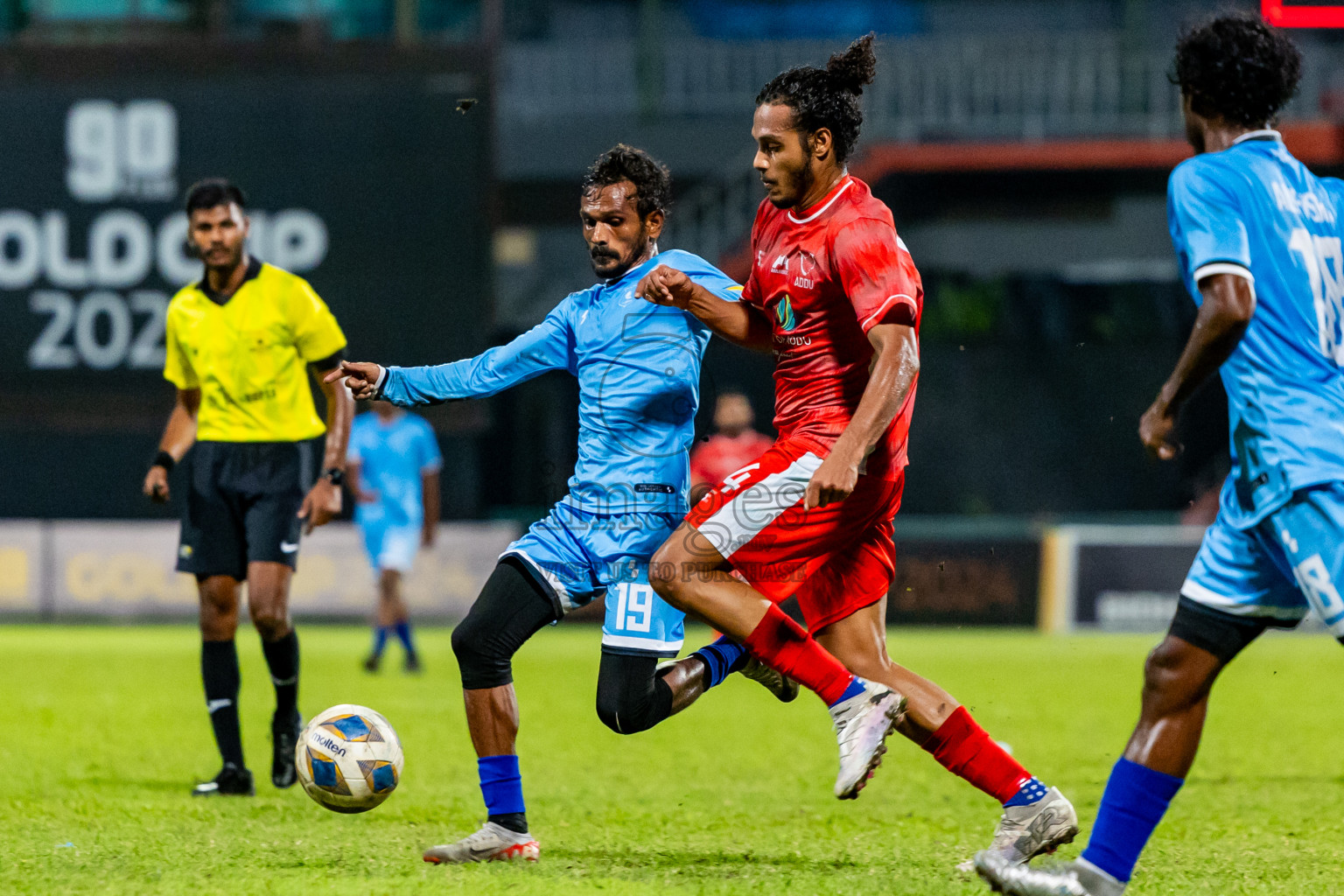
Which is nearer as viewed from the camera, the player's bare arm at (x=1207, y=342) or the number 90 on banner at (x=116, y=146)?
the player's bare arm at (x=1207, y=342)

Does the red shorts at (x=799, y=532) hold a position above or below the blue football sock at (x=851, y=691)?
above

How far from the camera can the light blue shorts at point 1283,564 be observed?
3695 mm

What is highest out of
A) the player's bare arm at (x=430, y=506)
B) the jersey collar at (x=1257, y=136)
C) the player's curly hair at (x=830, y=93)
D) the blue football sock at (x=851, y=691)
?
the player's curly hair at (x=830, y=93)

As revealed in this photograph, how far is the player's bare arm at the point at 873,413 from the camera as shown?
4.34 metres

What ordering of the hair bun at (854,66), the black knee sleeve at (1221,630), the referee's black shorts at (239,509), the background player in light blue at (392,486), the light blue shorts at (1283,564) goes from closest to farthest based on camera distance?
the light blue shorts at (1283,564)
the black knee sleeve at (1221,630)
the hair bun at (854,66)
the referee's black shorts at (239,509)
the background player in light blue at (392,486)

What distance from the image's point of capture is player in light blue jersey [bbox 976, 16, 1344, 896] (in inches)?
148

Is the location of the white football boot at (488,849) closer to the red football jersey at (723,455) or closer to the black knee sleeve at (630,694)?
the black knee sleeve at (630,694)

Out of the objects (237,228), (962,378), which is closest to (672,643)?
(237,228)

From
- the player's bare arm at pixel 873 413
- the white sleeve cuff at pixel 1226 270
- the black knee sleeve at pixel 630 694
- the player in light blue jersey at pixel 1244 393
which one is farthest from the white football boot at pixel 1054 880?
the white sleeve cuff at pixel 1226 270

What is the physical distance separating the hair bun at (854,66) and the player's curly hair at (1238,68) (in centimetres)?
107

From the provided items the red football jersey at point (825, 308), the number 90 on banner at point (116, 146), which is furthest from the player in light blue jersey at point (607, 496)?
the number 90 on banner at point (116, 146)

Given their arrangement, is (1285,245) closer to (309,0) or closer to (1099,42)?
(309,0)

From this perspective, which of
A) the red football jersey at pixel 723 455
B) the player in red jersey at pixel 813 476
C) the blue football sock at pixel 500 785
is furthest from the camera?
the red football jersey at pixel 723 455

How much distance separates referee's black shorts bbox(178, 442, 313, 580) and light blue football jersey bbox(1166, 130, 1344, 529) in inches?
163
